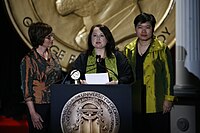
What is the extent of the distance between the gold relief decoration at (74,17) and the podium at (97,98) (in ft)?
5.00

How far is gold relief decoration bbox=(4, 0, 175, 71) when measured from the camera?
3.50m

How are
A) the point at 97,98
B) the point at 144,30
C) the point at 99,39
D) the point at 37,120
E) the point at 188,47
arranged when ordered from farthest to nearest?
the point at 188,47, the point at 144,30, the point at 37,120, the point at 99,39, the point at 97,98

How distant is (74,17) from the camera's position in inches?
142

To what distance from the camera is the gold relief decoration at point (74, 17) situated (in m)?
3.50

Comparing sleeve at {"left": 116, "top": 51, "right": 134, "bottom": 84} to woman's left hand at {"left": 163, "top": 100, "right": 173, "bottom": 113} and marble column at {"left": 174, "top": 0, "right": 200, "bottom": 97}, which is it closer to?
woman's left hand at {"left": 163, "top": 100, "right": 173, "bottom": 113}

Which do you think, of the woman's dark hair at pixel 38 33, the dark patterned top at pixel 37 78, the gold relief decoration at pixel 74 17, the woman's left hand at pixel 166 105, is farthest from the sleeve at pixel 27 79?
the gold relief decoration at pixel 74 17

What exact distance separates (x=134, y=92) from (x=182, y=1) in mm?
1355

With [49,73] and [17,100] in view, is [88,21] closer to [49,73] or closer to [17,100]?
[17,100]

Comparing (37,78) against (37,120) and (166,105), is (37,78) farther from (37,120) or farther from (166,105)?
(166,105)

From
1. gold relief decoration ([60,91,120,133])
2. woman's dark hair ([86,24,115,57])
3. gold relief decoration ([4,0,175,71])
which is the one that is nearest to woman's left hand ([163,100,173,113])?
woman's dark hair ([86,24,115,57])

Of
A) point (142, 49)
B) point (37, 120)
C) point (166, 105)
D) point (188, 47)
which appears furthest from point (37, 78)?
point (188, 47)

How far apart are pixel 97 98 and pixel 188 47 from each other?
1.36 m

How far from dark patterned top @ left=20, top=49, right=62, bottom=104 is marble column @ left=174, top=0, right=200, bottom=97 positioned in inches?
45.8

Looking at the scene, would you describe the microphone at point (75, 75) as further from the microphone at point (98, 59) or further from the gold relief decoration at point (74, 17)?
the gold relief decoration at point (74, 17)
